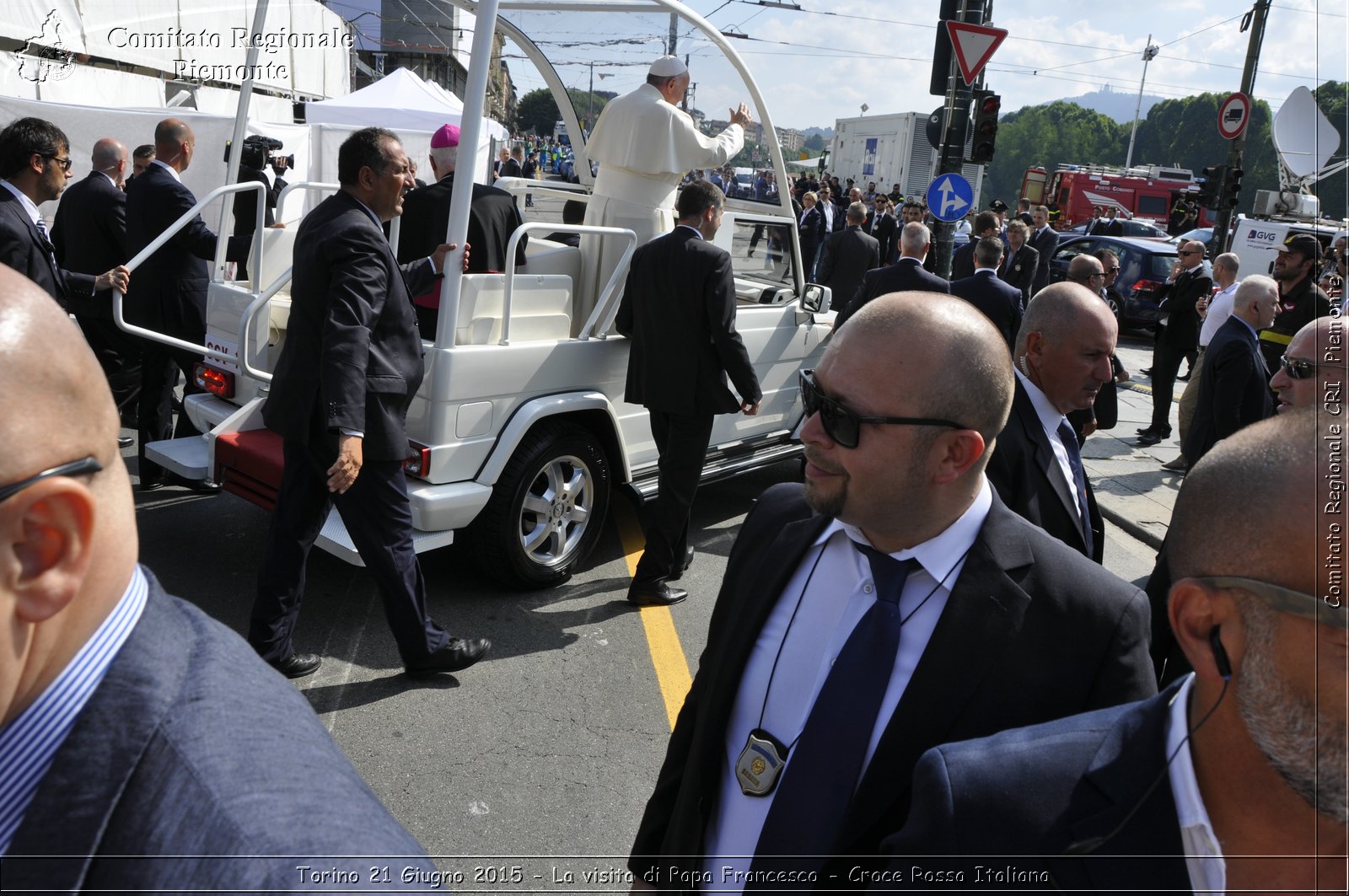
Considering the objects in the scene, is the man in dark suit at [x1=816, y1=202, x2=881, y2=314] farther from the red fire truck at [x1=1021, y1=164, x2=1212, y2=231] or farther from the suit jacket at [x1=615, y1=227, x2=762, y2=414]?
the red fire truck at [x1=1021, y1=164, x2=1212, y2=231]

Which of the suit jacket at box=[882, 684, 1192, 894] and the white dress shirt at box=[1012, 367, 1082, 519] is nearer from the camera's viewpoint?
the suit jacket at box=[882, 684, 1192, 894]

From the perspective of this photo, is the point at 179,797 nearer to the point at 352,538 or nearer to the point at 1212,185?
the point at 352,538

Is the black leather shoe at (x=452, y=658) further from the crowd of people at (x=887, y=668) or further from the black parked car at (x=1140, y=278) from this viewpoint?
the black parked car at (x=1140, y=278)

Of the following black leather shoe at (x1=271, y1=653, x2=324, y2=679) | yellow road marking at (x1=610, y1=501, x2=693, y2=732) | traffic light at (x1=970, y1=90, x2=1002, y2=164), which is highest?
Answer: traffic light at (x1=970, y1=90, x2=1002, y2=164)

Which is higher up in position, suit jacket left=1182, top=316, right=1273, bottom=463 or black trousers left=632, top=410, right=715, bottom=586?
suit jacket left=1182, top=316, right=1273, bottom=463

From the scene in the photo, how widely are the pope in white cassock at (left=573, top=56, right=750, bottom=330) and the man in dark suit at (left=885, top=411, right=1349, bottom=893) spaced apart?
4.12 m

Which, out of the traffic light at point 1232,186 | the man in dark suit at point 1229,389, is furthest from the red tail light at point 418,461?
the traffic light at point 1232,186

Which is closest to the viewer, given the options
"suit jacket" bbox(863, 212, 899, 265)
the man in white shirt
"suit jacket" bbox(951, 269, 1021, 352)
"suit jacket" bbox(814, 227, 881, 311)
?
"suit jacket" bbox(951, 269, 1021, 352)

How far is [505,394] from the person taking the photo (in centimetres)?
441

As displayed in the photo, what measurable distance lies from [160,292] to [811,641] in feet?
18.3

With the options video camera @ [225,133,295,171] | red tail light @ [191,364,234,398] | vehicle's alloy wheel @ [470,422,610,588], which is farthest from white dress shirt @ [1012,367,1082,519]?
video camera @ [225,133,295,171]

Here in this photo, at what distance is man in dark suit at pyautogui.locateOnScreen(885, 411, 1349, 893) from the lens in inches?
40.6

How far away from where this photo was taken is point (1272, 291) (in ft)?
17.6

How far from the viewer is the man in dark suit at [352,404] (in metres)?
3.40
